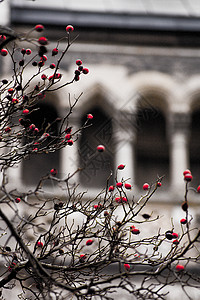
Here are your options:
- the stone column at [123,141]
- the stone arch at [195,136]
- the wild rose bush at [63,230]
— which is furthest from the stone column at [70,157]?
the wild rose bush at [63,230]

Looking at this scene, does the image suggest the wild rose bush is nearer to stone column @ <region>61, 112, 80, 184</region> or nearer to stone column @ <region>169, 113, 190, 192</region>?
stone column @ <region>61, 112, 80, 184</region>

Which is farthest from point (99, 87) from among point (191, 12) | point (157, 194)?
point (191, 12)

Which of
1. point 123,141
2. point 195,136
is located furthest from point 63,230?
point 195,136

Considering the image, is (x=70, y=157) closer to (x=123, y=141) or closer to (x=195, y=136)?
(x=123, y=141)

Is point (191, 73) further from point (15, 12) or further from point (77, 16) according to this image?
point (15, 12)

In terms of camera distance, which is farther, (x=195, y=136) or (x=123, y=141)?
(x=195, y=136)

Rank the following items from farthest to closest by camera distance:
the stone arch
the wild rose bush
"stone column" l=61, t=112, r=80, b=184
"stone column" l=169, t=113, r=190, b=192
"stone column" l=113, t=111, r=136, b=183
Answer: the stone arch
"stone column" l=169, t=113, r=190, b=192
"stone column" l=113, t=111, r=136, b=183
"stone column" l=61, t=112, r=80, b=184
the wild rose bush

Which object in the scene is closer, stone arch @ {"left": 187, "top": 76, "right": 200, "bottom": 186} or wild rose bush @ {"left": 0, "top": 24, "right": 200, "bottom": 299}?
wild rose bush @ {"left": 0, "top": 24, "right": 200, "bottom": 299}

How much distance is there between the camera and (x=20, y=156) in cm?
360

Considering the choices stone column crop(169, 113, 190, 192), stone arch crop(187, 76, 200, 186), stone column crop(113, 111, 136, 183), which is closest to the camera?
stone column crop(113, 111, 136, 183)

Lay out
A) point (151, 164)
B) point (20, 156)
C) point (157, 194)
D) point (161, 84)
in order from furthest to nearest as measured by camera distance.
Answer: point (151, 164) < point (161, 84) < point (157, 194) < point (20, 156)

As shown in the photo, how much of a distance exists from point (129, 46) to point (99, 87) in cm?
88

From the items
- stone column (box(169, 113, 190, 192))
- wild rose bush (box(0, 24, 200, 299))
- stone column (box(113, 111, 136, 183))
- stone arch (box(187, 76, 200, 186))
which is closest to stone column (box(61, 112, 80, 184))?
stone column (box(113, 111, 136, 183))

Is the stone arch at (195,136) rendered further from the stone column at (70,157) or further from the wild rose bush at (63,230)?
the wild rose bush at (63,230)
